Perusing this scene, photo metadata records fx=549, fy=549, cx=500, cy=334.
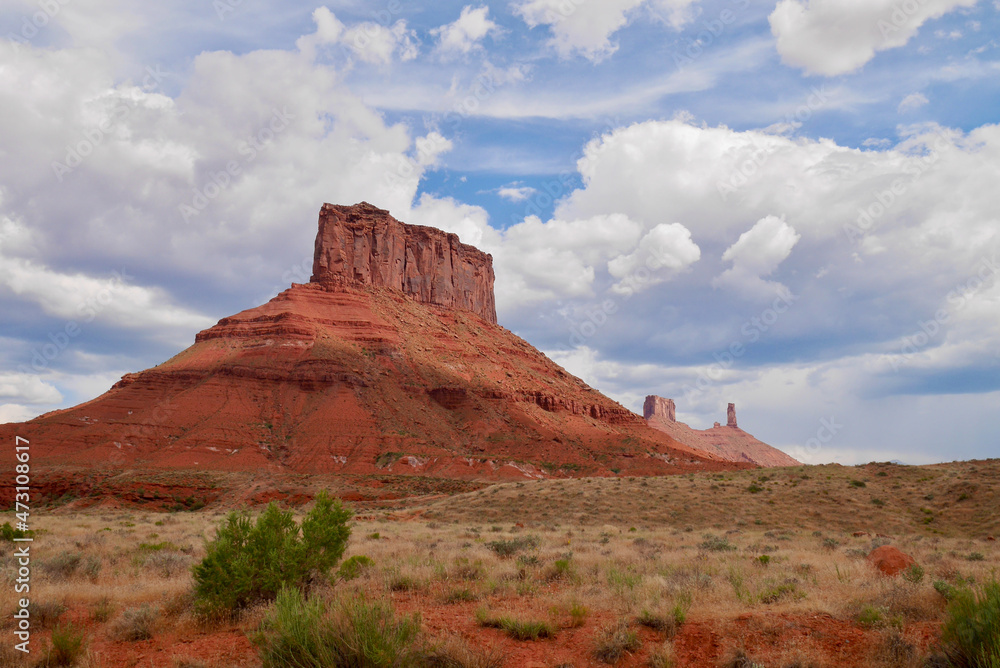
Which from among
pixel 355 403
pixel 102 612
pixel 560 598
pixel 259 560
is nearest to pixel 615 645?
pixel 560 598

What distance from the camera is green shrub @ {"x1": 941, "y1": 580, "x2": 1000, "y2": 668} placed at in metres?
5.13

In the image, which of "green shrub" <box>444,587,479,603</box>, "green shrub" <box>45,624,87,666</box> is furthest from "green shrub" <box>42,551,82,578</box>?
"green shrub" <box>444,587,479,603</box>

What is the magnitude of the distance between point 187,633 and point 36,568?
20.7 feet

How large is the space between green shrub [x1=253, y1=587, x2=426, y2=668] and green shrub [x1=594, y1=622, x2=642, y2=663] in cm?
208

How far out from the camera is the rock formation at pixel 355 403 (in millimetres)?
62125

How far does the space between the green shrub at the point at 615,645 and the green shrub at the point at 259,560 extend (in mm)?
4320

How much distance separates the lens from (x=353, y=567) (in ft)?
34.6

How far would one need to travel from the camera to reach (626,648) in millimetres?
6398

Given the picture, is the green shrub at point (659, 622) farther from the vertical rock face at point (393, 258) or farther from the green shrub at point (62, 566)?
the vertical rock face at point (393, 258)

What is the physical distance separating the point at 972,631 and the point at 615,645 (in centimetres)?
345

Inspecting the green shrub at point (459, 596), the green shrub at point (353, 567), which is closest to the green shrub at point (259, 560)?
the green shrub at point (353, 567)

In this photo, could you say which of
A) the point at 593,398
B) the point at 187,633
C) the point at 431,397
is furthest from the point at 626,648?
the point at 593,398

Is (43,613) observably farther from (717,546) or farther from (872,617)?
(717,546)

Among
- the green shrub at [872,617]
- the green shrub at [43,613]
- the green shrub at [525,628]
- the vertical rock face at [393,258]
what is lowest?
the green shrub at [43,613]
